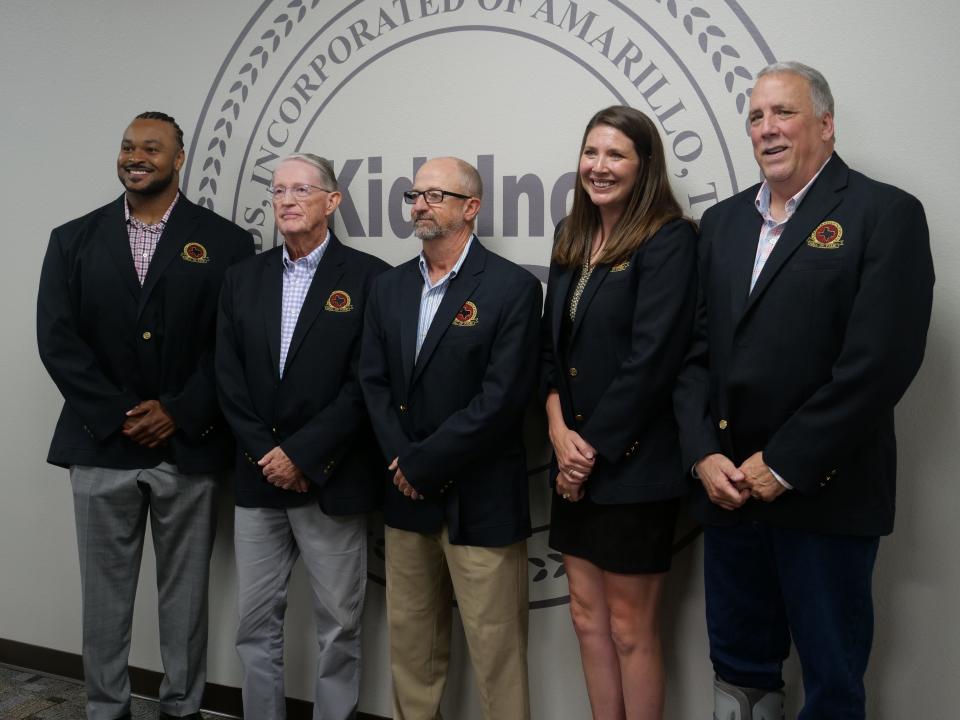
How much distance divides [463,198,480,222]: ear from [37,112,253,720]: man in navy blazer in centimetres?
87

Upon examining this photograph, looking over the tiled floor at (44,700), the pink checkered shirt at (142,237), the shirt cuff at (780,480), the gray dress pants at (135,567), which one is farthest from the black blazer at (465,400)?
the tiled floor at (44,700)

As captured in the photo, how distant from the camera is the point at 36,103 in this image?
142 inches

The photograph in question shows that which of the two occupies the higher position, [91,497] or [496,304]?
[496,304]

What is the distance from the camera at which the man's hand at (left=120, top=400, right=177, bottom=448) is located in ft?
9.51

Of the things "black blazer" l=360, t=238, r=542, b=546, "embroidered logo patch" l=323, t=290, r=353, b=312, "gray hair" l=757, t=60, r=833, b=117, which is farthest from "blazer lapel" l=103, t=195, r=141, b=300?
"gray hair" l=757, t=60, r=833, b=117

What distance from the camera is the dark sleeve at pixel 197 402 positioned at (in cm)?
289

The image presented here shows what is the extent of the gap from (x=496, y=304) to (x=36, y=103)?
7.24 ft

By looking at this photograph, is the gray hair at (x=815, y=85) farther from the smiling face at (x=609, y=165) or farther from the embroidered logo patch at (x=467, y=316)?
the embroidered logo patch at (x=467, y=316)

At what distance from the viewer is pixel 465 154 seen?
294 centimetres

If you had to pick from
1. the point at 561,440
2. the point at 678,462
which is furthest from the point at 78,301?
the point at 678,462

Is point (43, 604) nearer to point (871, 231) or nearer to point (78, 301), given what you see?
point (78, 301)

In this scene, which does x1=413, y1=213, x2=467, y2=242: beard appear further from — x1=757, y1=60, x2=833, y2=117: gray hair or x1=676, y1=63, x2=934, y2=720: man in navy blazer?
x1=757, y1=60, x2=833, y2=117: gray hair

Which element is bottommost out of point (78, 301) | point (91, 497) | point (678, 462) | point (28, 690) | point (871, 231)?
point (28, 690)

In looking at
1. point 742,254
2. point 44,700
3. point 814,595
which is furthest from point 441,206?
point 44,700
